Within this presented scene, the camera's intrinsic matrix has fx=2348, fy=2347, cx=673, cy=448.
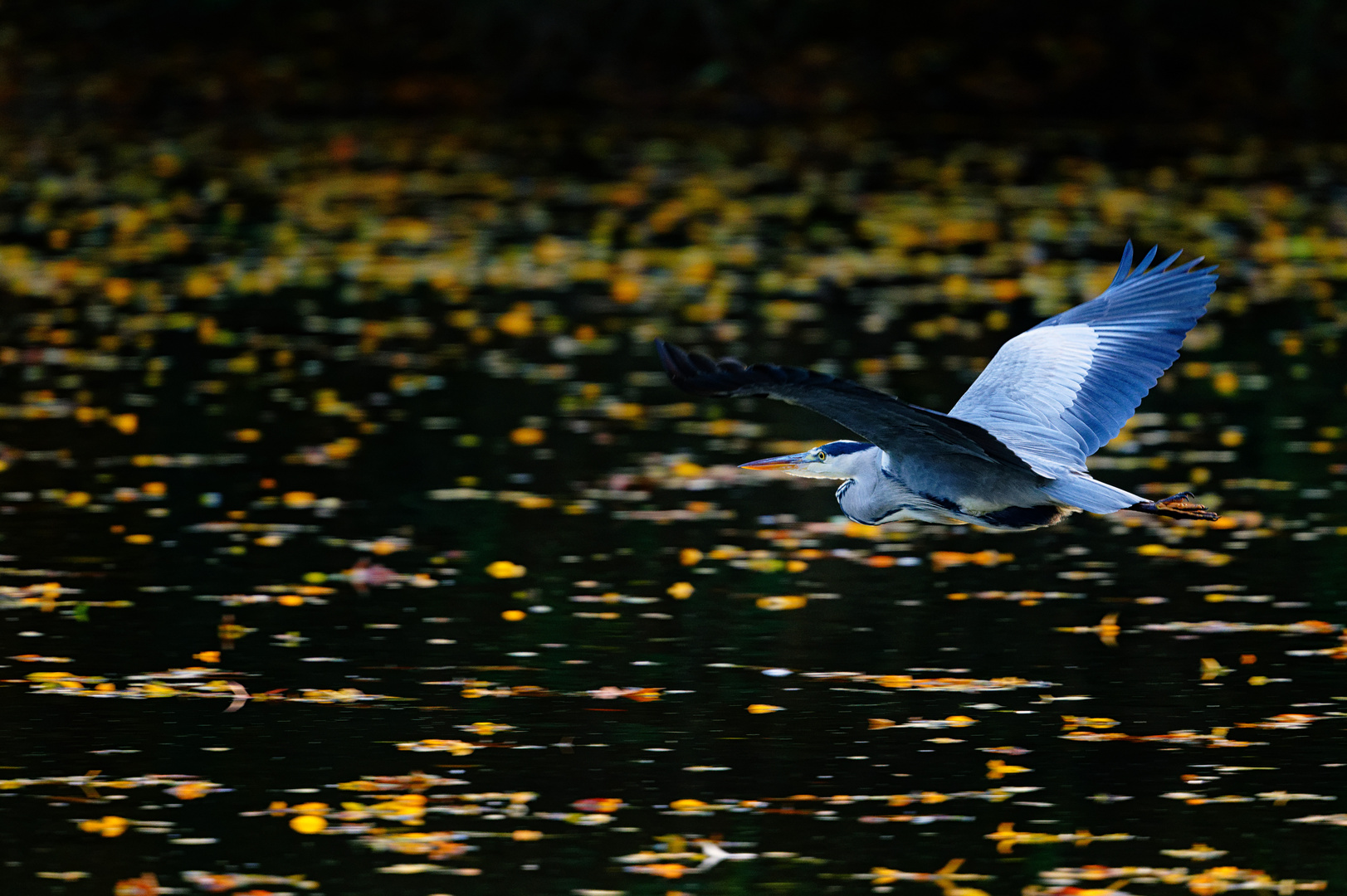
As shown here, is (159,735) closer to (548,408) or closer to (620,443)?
(620,443)

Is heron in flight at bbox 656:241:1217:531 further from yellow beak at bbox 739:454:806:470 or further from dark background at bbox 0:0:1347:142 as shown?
dark background at bbox 0:0:1347:142

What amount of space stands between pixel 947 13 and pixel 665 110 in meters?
4.05

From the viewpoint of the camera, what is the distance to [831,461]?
23.2ft

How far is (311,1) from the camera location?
31.6 meters

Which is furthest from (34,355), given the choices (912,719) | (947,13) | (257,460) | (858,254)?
(947,13)

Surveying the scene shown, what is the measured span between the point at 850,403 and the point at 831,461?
1.12 m

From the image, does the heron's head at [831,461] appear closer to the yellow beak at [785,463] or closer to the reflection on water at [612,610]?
the yellow beak at [785,463]

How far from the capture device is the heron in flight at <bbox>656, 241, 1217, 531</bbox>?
580 centimetres

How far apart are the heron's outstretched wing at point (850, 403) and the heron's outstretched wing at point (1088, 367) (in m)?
0.48

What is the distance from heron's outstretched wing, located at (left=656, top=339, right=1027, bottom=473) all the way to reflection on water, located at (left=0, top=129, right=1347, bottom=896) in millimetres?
811

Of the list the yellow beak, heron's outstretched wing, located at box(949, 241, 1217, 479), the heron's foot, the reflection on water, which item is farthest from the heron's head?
the heron's foot

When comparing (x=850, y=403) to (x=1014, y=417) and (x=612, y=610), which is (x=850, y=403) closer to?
(x=1014, y=417)

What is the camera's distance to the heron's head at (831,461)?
6.97 metres

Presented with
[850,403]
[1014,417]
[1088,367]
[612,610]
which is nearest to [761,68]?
[612,610]
